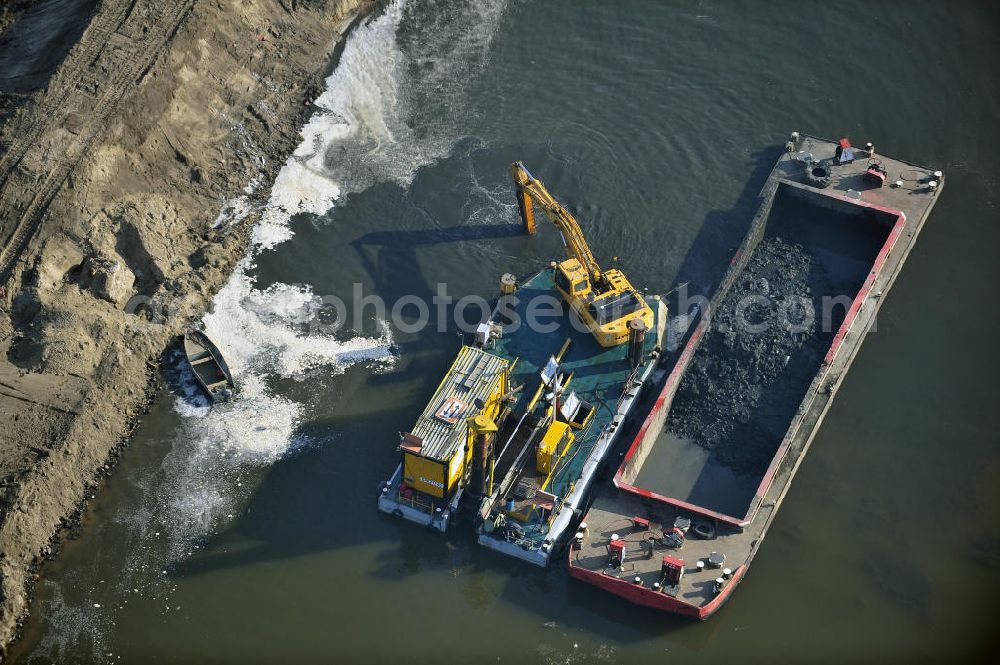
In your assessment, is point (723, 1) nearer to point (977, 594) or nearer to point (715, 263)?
point (715, 263)

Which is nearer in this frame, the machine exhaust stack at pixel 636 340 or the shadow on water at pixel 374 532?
the shadow on water at pixel 374 532

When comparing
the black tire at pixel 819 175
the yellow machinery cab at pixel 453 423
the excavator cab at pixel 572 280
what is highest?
the black tire at pixel 819 175

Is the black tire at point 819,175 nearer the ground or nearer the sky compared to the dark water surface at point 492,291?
nearer the sky

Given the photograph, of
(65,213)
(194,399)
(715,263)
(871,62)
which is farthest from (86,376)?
(871,62)

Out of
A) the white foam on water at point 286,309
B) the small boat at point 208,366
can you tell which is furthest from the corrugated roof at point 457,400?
the small boat at point 208,366

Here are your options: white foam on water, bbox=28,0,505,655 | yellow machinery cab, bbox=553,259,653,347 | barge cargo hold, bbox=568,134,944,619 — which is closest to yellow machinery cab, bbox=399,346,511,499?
yellow machinery cab, bbox=553,259,653,347

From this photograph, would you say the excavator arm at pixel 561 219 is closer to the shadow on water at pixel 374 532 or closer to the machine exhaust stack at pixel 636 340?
the machine exhaust stack at pixel 636 340

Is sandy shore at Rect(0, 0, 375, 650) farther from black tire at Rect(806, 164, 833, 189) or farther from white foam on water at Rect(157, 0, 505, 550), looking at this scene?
black tire at Rect(806, 164, 833, 189)
